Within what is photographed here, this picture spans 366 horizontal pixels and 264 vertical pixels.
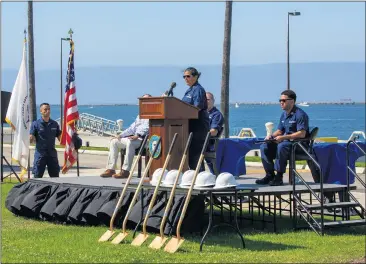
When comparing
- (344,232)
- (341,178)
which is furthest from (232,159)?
(344,232)

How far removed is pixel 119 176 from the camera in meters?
13.6

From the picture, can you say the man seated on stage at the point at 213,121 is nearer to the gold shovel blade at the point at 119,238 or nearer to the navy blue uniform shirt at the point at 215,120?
the navy blue uniform shirt at the point at 215,120

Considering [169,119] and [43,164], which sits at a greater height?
[169,119]

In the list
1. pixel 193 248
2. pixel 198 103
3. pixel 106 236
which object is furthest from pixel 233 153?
pixel 193 248

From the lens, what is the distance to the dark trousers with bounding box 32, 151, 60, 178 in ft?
50.3

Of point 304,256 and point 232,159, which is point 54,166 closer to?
point 232,159

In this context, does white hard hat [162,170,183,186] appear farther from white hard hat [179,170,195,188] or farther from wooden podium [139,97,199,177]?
wooden podium [139,97,199,177]

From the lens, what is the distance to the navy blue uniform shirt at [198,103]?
39.3ft

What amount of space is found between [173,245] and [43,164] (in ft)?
21.3

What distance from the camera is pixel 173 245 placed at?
948cm

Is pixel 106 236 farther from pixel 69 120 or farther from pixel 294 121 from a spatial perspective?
pixel 69 120

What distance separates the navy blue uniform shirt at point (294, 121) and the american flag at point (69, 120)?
20.7ft

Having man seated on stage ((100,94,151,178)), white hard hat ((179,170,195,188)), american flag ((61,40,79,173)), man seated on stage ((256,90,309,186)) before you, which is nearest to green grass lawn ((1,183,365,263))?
white hard hat ((179,170,195,188))

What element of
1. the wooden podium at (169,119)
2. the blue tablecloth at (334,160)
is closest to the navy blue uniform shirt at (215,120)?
the wooden podium at (169,119)
